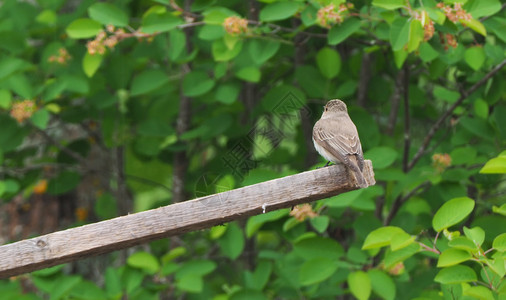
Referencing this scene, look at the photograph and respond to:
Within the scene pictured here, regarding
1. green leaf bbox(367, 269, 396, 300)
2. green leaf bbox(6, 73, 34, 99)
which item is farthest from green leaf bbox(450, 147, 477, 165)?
green leaf bbox(6, 73, 34, 99)

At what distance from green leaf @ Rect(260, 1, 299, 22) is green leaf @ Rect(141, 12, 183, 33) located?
0.56 meters

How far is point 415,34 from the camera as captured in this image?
3.71 meters

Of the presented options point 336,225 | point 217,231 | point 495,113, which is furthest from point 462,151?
point 217,231

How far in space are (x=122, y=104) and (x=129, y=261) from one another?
162cm

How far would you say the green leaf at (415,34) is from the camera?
145 inches

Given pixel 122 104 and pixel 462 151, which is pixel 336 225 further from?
pixel 122 104

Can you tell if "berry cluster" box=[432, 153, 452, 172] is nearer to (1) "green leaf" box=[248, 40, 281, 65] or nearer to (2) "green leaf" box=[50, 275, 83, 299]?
(1) "green leaf" box=[248, 40, 281, 65]

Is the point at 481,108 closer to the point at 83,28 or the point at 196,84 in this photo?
the point at 196,84

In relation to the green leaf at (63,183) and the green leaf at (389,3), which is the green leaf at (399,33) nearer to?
the green leaf at (389,3)

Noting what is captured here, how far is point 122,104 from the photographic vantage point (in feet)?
19.5

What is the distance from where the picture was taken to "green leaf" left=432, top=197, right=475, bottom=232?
11.1 ft

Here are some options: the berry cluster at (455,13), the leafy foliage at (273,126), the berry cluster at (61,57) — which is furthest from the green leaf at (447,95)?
the berry cluster at (61,57)

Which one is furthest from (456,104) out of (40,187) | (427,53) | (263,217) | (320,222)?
(40,187)

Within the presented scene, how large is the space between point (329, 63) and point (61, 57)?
72.1 inches
